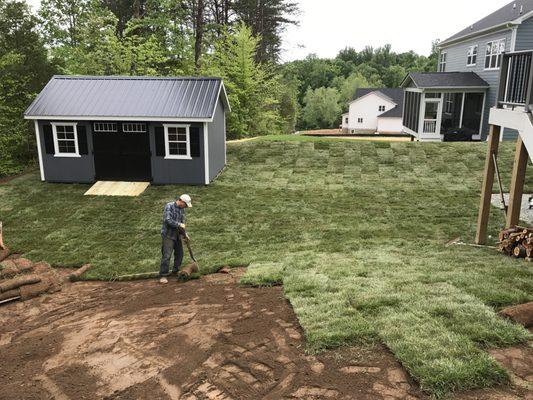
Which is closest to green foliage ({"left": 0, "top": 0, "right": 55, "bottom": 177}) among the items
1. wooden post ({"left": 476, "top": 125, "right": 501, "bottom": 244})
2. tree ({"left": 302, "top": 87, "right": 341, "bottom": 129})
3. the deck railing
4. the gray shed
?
the gray shed

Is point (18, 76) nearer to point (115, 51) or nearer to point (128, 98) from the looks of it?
point (115, 51)

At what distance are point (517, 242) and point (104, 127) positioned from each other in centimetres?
1465

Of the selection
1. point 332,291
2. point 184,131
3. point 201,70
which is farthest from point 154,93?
point 332,291

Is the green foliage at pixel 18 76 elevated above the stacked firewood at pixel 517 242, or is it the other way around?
the green foliage at pixel 18 76

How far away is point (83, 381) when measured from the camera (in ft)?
16.6

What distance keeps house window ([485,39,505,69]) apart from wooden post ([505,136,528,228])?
16.7 metres

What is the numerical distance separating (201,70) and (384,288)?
2344cm

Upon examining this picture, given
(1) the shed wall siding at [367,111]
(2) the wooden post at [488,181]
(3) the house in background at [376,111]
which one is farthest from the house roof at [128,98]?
(1) the shed wall siding at [367,111]

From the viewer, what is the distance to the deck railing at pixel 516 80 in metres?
7.92

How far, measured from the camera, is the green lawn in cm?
536

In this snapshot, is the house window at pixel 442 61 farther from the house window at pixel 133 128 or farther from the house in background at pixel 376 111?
the house window at pixel 133 128

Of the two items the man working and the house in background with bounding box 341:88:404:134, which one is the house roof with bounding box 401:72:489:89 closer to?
the man working

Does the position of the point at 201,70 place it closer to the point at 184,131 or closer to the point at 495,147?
the point at 184,131

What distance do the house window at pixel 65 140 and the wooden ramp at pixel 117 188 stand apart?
1.61m
